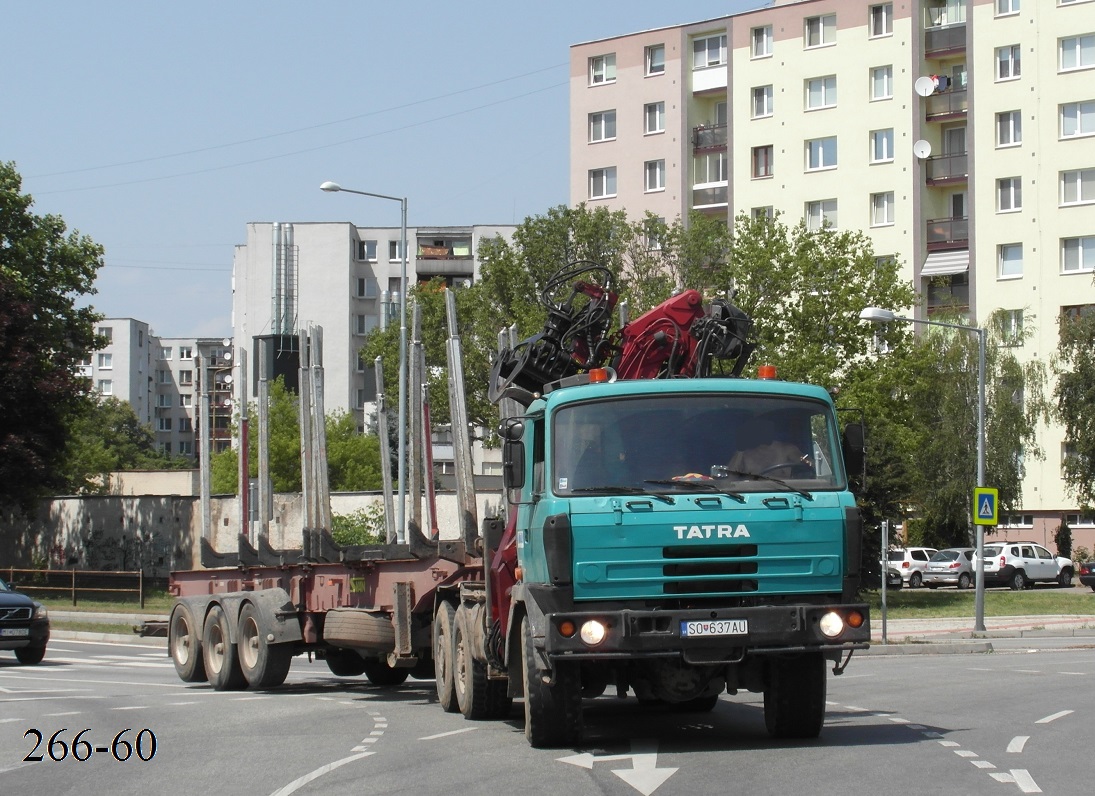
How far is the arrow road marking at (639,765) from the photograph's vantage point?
1007cm

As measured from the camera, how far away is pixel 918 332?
6456cm

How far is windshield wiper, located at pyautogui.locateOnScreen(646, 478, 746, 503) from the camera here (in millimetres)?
11633

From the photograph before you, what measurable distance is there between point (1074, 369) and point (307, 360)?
1409 inches

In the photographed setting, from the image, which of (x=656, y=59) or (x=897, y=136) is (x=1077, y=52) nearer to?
(x=897, y=136)

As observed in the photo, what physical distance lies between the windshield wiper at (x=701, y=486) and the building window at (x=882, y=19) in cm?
6070

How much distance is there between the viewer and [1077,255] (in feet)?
207

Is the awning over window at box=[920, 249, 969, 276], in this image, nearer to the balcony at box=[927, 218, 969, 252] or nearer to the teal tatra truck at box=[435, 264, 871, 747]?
the balcony at box=[927, 218, 969, 252]

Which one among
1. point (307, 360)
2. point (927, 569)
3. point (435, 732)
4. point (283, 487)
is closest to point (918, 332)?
point (927, 569)

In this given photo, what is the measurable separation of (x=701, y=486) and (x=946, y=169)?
2307 inches

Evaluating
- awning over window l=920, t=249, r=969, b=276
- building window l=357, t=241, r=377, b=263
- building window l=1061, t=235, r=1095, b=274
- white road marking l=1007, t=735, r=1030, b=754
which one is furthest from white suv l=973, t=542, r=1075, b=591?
building window l=357, t=241, r=377, b=263

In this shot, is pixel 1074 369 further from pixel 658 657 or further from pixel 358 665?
pixel 658 657

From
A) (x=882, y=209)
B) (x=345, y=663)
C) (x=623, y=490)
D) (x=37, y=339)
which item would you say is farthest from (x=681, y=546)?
(x=882, y=209)

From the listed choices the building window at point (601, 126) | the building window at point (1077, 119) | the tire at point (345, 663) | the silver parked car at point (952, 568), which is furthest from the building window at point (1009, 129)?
the tire at point (345, 663)

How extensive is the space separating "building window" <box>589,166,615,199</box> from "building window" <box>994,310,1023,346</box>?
2104 cm
